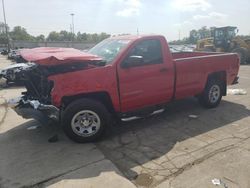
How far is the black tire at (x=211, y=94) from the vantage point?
6.98 m

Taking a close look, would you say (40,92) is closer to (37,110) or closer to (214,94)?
(37,110)

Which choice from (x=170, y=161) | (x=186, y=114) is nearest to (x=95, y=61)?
(x=170, y=161)

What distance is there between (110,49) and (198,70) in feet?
7.30

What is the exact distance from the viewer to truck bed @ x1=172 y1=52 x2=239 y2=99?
6.18 metres

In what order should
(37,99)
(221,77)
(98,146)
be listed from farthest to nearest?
(221,77) < (37,99) < (98,146)

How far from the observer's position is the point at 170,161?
4.27 m

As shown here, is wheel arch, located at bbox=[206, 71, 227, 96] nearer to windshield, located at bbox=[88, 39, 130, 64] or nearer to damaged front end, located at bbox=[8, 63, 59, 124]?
windshield, located at bbox=[88, 39, 130, 64]

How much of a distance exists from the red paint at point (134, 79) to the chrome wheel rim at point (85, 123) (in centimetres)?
40

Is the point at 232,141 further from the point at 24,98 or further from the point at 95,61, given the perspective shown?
the point at 24,98

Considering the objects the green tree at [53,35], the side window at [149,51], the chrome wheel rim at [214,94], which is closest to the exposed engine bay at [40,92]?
the side window at [149,51]

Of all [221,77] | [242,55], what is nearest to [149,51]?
[221,77]

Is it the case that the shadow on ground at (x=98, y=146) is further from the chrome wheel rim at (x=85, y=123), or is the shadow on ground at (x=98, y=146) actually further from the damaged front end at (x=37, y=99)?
the damaged front end at (x=37, y=99)

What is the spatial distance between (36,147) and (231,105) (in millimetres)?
5110

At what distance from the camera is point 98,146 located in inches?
194
